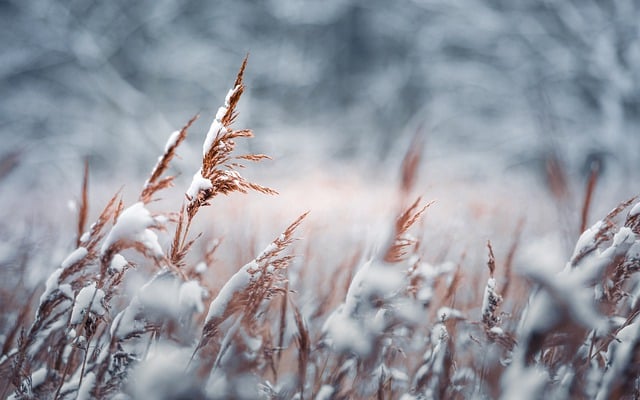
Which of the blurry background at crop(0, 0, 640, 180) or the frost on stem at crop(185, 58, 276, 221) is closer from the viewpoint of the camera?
the frost on stem at crop(185, 58, 276, 221)

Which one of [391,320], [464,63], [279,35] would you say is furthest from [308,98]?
[391,320]

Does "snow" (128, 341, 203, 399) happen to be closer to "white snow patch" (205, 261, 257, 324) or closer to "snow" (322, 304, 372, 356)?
"white snow patch" (205, 261, 257, 324)

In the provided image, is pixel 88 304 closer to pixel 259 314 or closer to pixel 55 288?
pixel 55 288

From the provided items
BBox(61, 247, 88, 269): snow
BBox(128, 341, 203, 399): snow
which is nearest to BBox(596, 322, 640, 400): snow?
BBox(128, 341, 203, 399): snow

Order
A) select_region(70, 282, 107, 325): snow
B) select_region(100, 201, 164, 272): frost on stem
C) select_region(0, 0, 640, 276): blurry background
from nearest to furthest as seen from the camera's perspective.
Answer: select_region(100, 201, 164, 272): frost on stem < select_region(70, 282, 107, 325): snow < select_region(0, 0, 640, 276): blurry background

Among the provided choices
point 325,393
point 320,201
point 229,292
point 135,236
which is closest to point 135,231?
point 135,236

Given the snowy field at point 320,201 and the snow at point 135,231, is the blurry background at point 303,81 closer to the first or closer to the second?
the snowy field at point 320,201

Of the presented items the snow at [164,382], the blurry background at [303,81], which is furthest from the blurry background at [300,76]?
the snow at [164,382]
